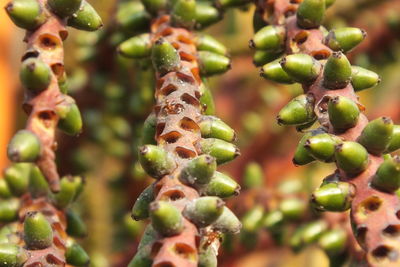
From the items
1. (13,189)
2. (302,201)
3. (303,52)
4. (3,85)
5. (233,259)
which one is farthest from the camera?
(3,85)

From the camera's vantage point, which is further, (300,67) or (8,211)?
(8,211)

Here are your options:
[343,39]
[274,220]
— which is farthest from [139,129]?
[343,39]

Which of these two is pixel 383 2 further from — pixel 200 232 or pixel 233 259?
pixel 200 232

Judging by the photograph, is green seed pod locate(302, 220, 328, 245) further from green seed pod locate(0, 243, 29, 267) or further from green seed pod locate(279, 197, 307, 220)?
green seed pod locate(0, 243, 29, 267)

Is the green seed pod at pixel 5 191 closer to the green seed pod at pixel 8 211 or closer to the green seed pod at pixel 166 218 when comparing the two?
the green seed pod at pixel 8 211

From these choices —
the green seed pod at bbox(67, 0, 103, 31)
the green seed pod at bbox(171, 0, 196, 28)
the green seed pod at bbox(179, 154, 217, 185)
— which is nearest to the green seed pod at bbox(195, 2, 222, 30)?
the green seed pod at bbox(171, 0, 196, 28)

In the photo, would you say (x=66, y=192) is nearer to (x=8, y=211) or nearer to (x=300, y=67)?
(x=8, y=211)

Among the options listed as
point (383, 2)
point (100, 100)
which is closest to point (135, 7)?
point (100, 100)
